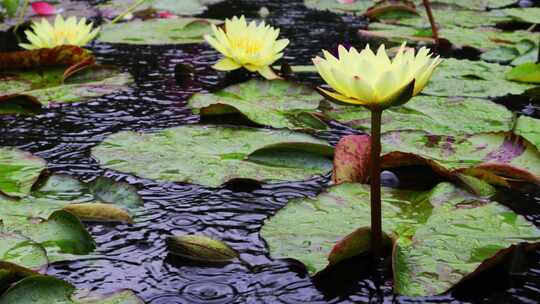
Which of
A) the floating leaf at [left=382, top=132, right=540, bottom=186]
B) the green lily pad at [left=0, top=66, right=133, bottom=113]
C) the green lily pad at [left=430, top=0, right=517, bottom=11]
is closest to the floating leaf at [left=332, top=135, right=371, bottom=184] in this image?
the floating leaf at [left=382, top=132, right=540, bottom=186]

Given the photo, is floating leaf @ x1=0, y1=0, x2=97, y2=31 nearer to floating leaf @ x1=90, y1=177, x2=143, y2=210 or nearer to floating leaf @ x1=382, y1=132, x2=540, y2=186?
floating leaf @ x1=90, y1=177, x2=143, y2=210

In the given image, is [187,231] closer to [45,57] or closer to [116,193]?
[116,193]

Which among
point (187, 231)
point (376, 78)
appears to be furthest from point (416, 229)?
point (187, 231)

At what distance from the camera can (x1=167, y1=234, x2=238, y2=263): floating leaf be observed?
1.24 metres

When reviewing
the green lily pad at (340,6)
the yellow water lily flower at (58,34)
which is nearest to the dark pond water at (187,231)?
the yellow water lily flower at (58,34)

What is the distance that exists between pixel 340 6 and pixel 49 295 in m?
3.23

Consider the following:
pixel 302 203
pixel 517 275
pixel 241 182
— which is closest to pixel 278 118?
pixel 241 182

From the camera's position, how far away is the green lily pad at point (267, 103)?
6.50 ft

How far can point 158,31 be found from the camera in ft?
10.8

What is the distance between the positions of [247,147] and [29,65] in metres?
1.16

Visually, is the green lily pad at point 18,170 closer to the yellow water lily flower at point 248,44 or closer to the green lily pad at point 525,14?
the yellow water lily flower at point 248,44

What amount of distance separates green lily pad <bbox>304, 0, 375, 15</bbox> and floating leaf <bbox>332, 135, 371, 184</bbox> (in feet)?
8.25

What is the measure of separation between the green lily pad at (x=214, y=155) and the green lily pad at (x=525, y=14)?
84.7 inches

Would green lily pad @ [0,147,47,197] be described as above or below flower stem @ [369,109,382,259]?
below
